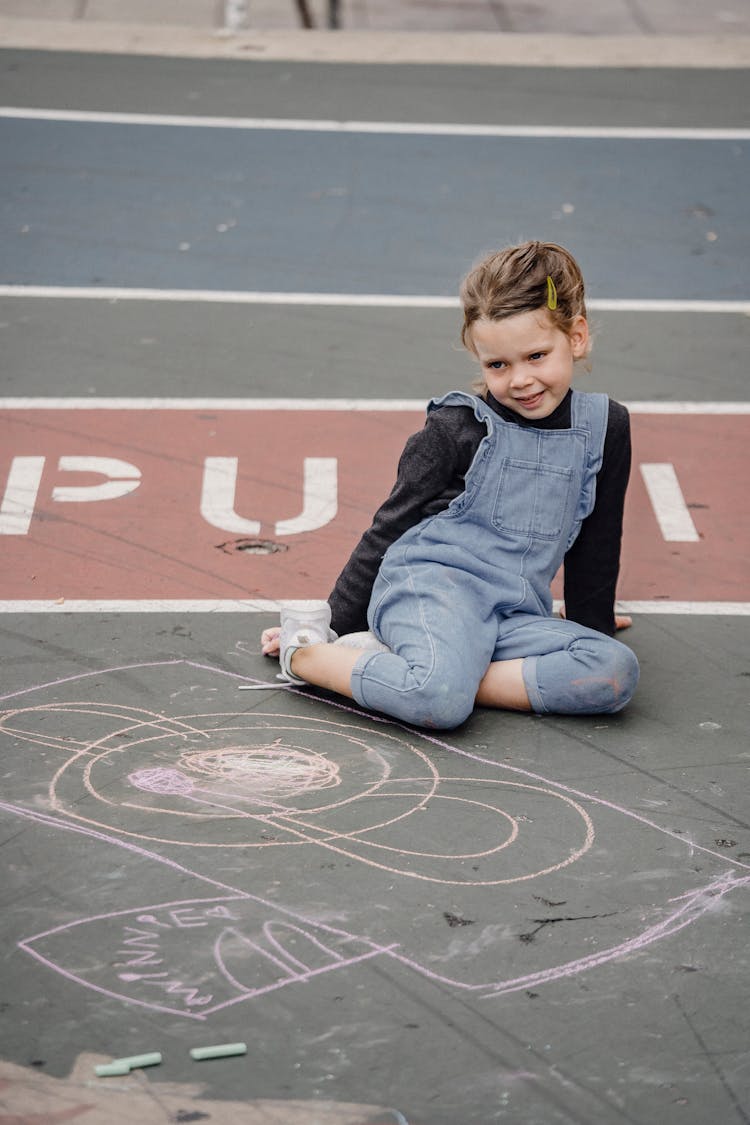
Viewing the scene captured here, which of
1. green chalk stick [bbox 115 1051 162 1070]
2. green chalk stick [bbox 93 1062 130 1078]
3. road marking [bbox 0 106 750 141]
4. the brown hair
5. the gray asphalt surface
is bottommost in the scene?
green chalk stick [bbox 93 1062 130 1078]

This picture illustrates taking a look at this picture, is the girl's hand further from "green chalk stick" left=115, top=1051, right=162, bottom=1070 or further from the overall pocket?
"green chalk stick" left=115, top=1051, right=162, bottom=1070

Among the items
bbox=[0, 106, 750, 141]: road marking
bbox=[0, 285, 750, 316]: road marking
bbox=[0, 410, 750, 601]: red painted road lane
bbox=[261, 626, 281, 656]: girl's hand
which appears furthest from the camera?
bbox=[0, 106, 750, 141]: road marking

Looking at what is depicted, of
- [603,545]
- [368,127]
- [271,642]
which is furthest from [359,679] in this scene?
[368,127]

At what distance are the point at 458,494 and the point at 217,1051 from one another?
186cm

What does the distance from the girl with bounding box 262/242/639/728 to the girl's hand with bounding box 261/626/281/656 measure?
129mm

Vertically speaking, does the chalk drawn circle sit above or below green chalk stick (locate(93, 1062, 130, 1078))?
above

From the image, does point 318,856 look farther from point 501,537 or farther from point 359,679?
point 501,537

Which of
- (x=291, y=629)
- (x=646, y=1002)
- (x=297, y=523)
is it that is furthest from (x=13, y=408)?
(x=646, y=1002)

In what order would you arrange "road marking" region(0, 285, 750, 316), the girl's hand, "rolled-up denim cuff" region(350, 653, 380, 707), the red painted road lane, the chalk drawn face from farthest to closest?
"road marking" region(0, 285, 750, 316) → the red painted road lane → the girl's hand → "rolled-up denim cuff" region(350, 653, 380, 707) → the chalk drawn face

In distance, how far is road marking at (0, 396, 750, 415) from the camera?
6086 millimetres

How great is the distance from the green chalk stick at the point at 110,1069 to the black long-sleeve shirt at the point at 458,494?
5.87 ft

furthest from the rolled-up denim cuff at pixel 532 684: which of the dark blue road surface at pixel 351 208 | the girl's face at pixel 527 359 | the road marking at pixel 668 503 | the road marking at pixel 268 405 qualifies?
the dark blue road surface at pixel 351 208

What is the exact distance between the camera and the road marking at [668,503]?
17.3 ft

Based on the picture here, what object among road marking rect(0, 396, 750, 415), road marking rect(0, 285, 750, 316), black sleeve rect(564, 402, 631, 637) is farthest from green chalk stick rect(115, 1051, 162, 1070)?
road marking rect(0, 285, 750, 316)
